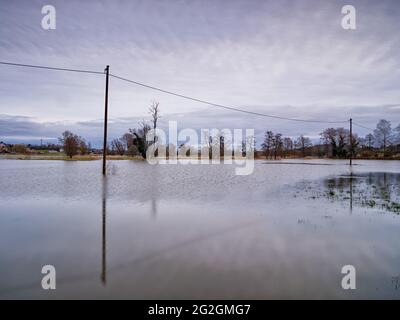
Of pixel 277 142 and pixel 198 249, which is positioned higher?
pixel 277 142

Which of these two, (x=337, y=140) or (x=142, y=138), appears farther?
(x=337, y=140)

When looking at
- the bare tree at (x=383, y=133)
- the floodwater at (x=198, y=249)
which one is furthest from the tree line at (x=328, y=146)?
the floodwater at (x=198, y=249)

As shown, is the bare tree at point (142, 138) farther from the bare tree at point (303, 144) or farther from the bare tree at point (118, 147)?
the bare tree at point (303, 144)

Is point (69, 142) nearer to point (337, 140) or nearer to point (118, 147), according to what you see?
point (118, 147)

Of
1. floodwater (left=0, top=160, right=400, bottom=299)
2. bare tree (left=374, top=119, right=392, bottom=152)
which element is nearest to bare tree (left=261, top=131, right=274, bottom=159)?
bare tree (left=374, top=119, right=392, bottom=152)

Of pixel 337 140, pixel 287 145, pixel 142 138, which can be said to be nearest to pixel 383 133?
pixel 337 140

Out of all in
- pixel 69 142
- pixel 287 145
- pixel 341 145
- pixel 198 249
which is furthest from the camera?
pixel 287 145

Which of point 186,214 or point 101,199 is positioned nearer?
point 186,214
